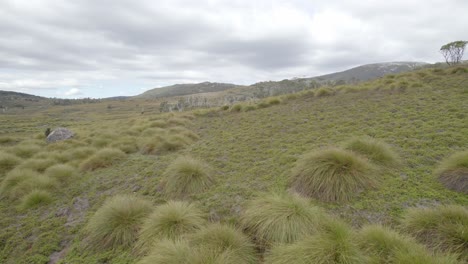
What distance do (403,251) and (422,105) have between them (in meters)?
9.64

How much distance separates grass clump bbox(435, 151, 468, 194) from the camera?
404 cm

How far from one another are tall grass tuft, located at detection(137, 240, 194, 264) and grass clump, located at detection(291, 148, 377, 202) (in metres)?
2.48

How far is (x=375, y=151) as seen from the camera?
5.48m

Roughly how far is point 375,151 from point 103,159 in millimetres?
8867

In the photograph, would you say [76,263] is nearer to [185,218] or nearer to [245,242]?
[185,218]

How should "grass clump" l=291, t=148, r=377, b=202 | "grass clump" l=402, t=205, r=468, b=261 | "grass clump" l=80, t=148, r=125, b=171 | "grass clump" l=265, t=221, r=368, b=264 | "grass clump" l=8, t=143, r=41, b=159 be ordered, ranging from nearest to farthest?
"grass clump" l=265, t=221, r=368, b=264
"grass clump" l=402, t=205, r=468, b=261
"grass clump" l=291, t=148, r=377, b=202
"grass clump" l=80, t=148, r=125, b=171
"grass clump" l=8, t=143, r=41, b=159

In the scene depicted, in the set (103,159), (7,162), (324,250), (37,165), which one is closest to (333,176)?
(324,250)

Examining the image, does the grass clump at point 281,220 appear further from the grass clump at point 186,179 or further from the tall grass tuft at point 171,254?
the grass clump at point 186,179

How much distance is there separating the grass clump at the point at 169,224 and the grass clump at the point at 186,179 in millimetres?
1181

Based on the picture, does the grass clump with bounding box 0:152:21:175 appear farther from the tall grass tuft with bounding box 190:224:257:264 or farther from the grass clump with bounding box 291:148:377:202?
the grass clump with bounding box 291:148:377:202

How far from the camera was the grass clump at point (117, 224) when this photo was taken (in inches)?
160

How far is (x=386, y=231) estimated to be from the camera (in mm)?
3104

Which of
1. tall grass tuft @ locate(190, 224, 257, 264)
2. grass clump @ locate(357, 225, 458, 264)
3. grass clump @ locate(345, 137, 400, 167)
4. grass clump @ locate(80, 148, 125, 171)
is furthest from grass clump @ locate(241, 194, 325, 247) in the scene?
grass clump @ locate(80, 148, 125, 171)

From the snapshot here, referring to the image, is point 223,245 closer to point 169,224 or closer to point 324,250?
point 169,224
